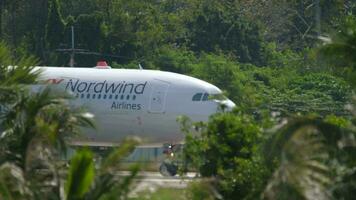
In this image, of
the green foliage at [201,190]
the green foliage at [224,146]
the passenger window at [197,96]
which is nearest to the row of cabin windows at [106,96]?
the passenger window at [197,96]

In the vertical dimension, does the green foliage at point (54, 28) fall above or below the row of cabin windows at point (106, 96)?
below

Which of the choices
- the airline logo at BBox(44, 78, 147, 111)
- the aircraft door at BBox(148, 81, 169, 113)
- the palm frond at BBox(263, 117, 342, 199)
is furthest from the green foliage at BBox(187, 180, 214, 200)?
the airline logo at BBox(44, 78, 147, 111)

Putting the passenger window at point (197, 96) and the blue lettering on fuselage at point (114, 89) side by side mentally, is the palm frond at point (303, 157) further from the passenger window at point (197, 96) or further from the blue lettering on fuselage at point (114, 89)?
the blue lettering on fuselage at point (114, 89)

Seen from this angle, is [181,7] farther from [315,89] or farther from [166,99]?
[166,99]

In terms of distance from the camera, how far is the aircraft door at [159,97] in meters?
36.5

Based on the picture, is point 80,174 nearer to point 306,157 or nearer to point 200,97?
point 306,157

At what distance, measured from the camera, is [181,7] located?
300 feet

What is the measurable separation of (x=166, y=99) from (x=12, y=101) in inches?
768

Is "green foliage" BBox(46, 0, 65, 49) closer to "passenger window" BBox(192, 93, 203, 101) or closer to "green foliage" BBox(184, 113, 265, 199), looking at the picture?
A: "passenger window" BBox(192, 93, 203, 101)

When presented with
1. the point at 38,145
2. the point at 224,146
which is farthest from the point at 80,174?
the point at 224,146

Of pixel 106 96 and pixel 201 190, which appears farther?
pixel 106 96

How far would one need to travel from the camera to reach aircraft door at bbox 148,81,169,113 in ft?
120

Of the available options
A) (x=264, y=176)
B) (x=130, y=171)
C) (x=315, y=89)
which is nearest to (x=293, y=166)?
(x=130, y=171)

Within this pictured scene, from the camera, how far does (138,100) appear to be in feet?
121
